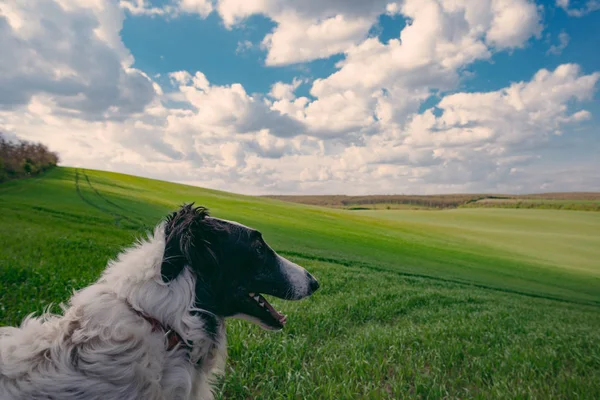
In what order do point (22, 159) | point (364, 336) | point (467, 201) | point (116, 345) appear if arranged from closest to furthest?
point (116, 345) → point (364, 336) → point (22, 159) → point (467, 201)

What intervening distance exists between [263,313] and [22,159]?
→ 46.2 metres

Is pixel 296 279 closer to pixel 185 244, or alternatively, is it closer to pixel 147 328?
pixel 185 244

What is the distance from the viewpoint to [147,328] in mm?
2852

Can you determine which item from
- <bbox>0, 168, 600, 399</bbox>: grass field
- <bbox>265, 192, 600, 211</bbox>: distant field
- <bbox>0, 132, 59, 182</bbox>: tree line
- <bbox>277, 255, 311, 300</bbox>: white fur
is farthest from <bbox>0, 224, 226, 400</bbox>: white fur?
<bbox>265, 192, 600, 211</bbox>: distant field

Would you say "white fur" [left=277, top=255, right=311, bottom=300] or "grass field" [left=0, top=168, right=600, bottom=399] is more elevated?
"white fur" [left=277, top=255, right=311, bottom=300]

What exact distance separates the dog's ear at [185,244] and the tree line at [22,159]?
38.7 metres

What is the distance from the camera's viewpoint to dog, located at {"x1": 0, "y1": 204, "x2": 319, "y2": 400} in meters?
2.64

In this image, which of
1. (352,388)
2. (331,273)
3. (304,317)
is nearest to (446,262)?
(331,273)

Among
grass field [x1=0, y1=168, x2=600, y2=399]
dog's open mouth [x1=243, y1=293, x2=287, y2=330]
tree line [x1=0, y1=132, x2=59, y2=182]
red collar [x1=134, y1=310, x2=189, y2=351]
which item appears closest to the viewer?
red collar [x1=134, y1=310, x2=189, y2=351]

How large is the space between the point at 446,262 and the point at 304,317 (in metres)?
27.9

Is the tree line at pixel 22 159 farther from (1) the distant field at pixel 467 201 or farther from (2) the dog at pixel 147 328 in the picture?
(1) the distant field at pixel 467 201

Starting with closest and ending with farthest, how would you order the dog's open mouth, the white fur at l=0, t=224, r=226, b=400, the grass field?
the white fur at l=0, t=224, r=226, b=400 < the dog's open mouth < the grass field

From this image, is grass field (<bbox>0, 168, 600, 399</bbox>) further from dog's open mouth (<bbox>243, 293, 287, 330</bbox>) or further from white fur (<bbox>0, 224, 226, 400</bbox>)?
white fur (<bbox>0, 224, 226, 400</bbox>)

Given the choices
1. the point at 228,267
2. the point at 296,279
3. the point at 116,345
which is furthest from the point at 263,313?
the point at 116,345
